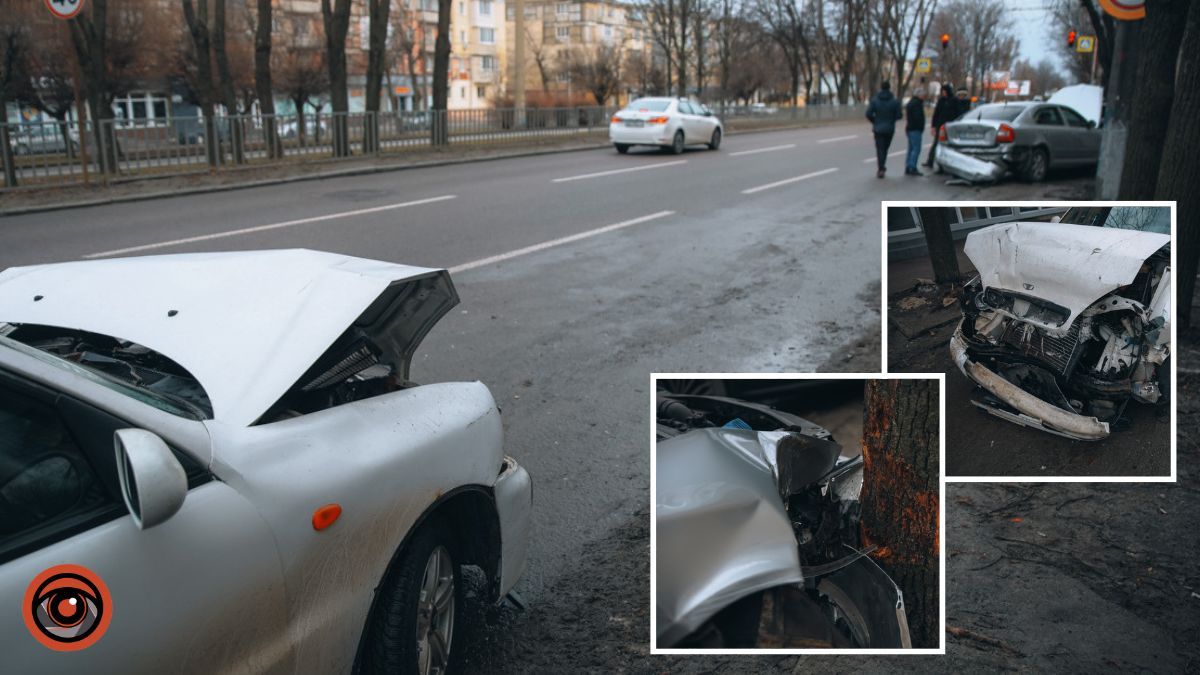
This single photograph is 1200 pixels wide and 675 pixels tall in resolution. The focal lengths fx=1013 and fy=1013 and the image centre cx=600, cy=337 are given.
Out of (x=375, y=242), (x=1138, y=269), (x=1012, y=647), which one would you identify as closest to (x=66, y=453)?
(x=1138, y=269)

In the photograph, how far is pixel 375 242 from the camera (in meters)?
11.3

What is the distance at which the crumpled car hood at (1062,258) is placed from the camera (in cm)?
258

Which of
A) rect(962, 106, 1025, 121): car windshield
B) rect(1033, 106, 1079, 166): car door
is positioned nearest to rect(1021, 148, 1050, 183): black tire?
rect(1033, 106, 1079, 166): car door

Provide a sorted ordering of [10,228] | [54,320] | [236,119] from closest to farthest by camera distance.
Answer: [54,320] < [10,228] < [236,119]

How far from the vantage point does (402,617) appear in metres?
2.93

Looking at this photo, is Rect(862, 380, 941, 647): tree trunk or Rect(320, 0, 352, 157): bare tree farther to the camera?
Rect(320, 0, 352, 157): bare tree

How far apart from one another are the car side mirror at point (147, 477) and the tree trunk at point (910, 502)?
5.50ft

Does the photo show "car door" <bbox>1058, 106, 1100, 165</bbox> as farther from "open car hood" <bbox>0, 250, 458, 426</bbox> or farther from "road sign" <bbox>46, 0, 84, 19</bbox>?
"open car hood" <bbox>0, 250, 458, 426</bbox>

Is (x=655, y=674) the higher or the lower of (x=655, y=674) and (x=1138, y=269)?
the lower

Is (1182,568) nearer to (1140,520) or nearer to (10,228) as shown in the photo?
(1140,520)

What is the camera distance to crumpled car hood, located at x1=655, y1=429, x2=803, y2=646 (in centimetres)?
219

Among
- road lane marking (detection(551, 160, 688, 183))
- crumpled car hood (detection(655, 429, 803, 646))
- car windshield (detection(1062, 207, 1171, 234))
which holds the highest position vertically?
car windshield (detection(1062, 207, 1171, 234))

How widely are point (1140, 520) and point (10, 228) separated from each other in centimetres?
1302

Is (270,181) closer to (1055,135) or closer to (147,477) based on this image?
(1055,135)
